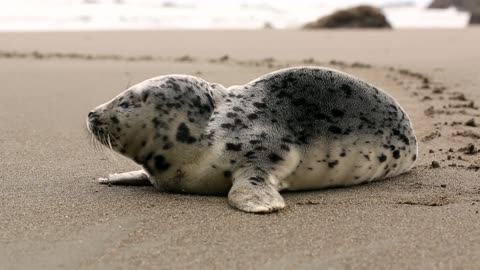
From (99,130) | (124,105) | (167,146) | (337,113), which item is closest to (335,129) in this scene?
(337,113)

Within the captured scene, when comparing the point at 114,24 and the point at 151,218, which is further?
the point at 114,24

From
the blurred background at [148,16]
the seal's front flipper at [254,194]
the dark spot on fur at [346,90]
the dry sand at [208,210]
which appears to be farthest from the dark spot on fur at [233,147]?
the blurred background at [148,16]

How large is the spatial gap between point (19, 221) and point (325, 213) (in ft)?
3.71

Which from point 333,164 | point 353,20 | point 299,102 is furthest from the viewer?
point 353,20

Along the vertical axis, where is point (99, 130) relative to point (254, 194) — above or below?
above

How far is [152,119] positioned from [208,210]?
1.79ft

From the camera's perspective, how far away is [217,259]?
227cm

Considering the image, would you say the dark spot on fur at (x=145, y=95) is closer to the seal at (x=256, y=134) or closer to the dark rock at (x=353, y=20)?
the seal at (x=256, y=134)

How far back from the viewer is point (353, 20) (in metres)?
15.6

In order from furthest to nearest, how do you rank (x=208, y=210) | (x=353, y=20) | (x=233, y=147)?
(x=353, y=20), (x=233, y=147), (x=208, y=210)

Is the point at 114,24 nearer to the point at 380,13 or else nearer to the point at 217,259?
the point at 380,13

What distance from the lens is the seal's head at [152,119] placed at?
3.18 meters

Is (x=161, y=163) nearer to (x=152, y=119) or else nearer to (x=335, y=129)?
(x=152, y=119)

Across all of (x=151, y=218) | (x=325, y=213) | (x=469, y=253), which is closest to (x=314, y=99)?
(x=325, y=213)
